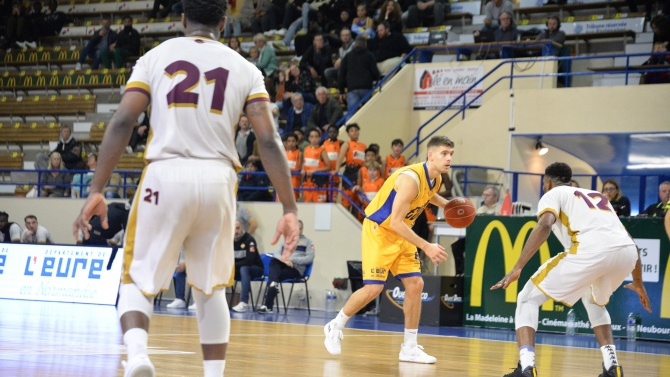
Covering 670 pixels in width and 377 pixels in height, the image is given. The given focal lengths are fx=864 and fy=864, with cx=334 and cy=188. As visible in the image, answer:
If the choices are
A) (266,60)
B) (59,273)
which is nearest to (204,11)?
(59,273)

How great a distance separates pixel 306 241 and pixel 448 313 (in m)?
3.06

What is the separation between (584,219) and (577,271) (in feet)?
1.39

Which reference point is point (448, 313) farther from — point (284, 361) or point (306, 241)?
point (284, 361)

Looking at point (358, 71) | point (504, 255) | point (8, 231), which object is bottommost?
point (8, 231)

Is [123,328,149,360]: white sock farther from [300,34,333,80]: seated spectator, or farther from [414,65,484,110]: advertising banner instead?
[300,34,333,80]: seated spectator

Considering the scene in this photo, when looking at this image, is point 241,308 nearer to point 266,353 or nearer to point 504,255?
point 504,255

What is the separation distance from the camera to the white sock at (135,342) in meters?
3.76

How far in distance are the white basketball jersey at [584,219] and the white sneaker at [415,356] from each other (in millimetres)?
1708

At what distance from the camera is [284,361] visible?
23.5ft

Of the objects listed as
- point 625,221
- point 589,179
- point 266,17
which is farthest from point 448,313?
point 266,17

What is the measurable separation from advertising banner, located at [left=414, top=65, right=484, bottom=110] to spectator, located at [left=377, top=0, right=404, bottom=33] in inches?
50.4

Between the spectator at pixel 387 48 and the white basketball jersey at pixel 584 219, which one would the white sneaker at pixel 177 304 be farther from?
the white basketball jersey at pixel 584 219

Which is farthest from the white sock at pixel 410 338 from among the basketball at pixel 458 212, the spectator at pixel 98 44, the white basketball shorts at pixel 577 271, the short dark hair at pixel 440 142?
the spectator at pixel 98 44

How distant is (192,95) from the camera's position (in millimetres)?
3986
